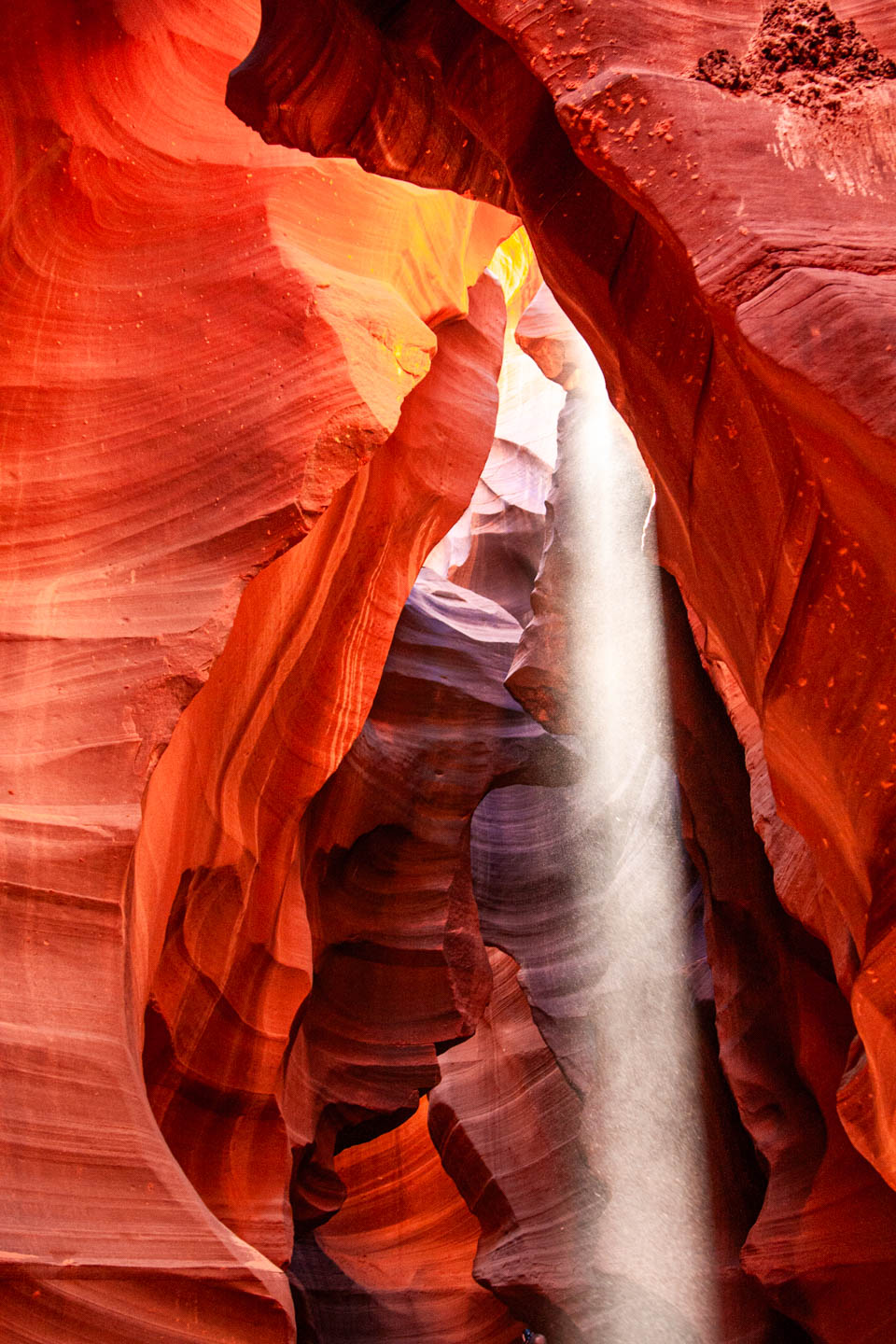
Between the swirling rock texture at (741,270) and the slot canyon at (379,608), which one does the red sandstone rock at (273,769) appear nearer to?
the slot canyon at (379,608)

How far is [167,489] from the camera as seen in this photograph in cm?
398

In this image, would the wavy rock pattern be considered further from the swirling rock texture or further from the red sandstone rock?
the swirling rock texture

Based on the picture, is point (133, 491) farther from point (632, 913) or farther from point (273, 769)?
point (632, 913)

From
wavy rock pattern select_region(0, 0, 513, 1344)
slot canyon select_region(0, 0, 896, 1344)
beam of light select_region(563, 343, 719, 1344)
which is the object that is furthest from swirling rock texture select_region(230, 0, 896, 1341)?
beam of light select_region(563, 343, 719, 1344)

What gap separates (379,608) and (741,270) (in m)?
3.45

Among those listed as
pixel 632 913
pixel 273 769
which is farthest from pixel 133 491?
pixel 632 913

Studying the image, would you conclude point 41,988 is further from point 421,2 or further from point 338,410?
point 421,2

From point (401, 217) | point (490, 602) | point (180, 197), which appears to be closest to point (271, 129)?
point (180, 197)

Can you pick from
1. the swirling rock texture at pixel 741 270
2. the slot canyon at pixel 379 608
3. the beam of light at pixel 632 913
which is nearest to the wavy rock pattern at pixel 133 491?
the slot canyon at pixel 379 608

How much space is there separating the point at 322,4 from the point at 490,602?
6925 mm

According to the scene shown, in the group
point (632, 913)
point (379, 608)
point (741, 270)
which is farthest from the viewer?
point (632, 913)

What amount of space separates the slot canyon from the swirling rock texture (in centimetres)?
1

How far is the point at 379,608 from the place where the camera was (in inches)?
224

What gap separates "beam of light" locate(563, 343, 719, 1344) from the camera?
291 inches
